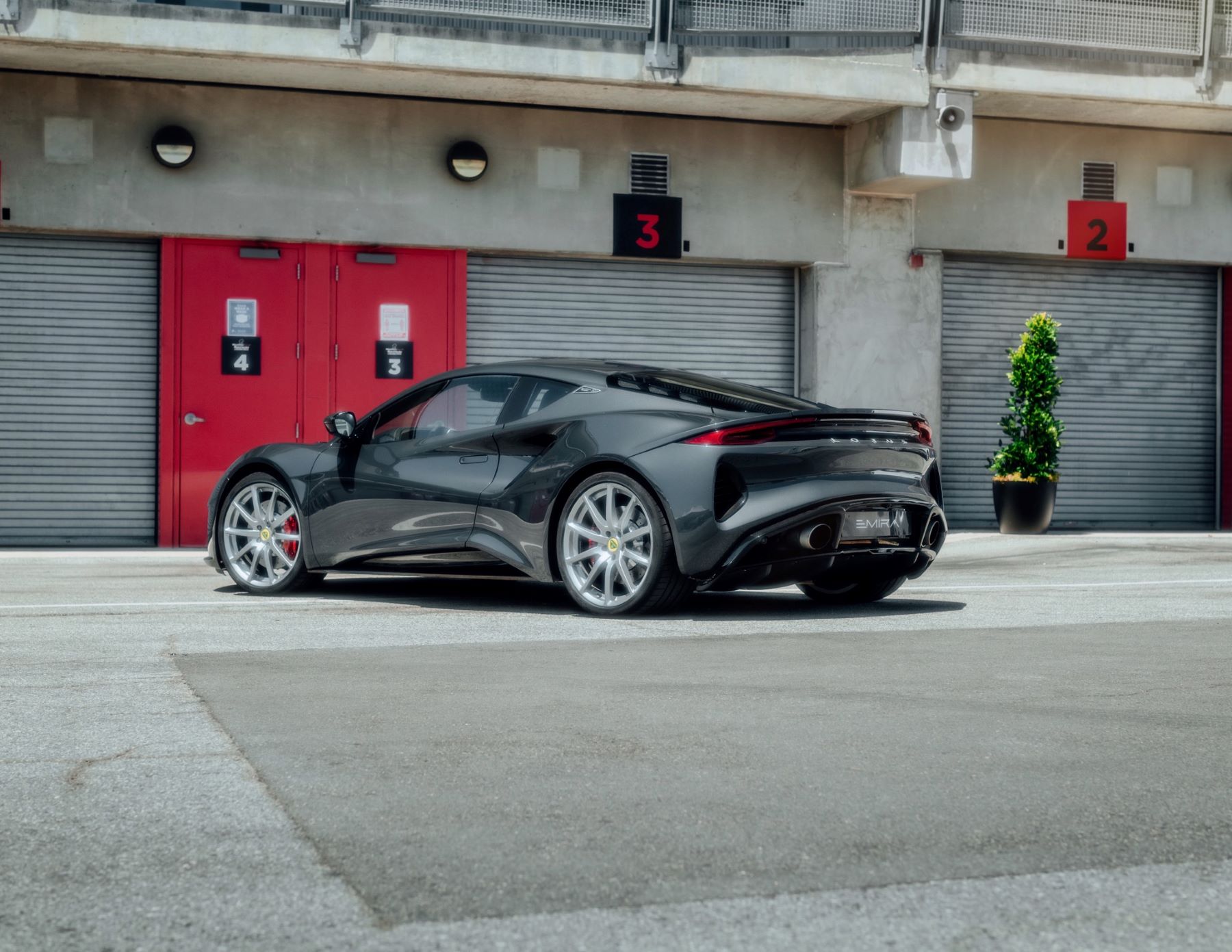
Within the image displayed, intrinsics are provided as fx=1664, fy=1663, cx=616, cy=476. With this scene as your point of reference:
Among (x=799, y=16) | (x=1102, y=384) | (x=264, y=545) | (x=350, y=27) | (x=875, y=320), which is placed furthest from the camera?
(x=1102, y=384)

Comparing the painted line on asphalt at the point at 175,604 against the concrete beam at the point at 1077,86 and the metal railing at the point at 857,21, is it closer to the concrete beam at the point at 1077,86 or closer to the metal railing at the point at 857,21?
the metal railing at the point at 857,21

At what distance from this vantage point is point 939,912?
278 centimetres

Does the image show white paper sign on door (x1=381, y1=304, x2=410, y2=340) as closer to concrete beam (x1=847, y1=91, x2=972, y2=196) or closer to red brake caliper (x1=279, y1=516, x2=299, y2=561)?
concrete beam (x1=847, y1=91, x2=972, y2=196)

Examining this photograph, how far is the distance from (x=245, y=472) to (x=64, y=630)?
2.31 metres

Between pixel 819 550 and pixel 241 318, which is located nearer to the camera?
pixel 819 550

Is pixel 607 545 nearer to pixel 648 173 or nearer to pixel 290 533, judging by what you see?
pixel 290 533

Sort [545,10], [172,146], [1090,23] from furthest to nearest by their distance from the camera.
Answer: [1090,23], [172,146], [545,10]

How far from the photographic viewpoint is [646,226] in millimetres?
16344

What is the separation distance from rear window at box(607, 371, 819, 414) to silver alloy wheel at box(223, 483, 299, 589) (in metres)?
2.08

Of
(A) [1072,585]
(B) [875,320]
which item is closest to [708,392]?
(A) [1072,585]

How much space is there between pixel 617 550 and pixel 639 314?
9148 millimetres

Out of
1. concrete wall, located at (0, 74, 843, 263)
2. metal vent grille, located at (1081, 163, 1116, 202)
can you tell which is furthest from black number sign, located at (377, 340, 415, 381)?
metal vent grille, located at (1081, 163, 1116, 202)

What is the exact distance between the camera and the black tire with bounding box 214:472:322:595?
9023 mm

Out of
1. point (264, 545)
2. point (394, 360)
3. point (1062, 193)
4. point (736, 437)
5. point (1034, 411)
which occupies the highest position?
point (1062, 193)
